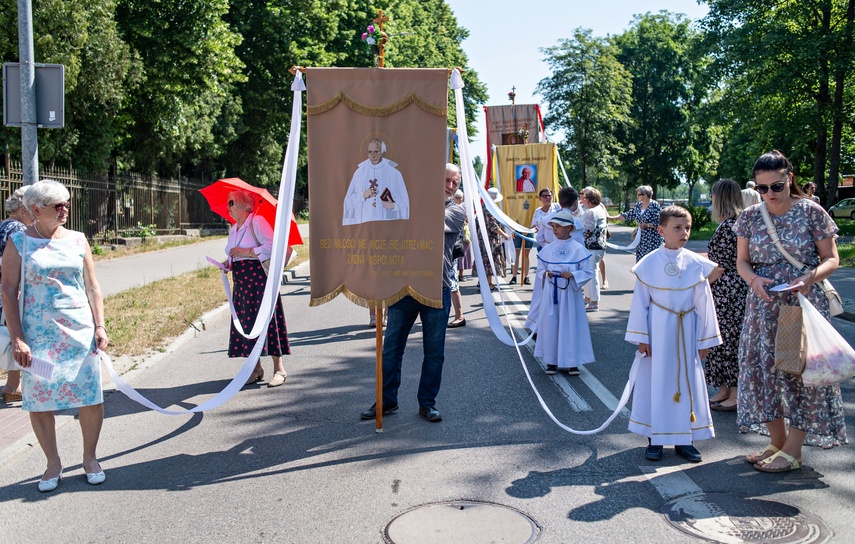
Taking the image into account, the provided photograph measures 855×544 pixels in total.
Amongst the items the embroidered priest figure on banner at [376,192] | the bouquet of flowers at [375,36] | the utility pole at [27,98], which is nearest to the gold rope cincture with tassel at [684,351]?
the embroidered priest figure on banner at [376,192]

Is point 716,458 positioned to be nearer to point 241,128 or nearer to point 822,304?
point 822,304

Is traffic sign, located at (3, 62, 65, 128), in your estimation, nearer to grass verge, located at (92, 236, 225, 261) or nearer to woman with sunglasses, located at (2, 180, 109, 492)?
woman with sunglasses, located at (2, 180, 109, 492)

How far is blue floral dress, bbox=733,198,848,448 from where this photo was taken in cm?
508

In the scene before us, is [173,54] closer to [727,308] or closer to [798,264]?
[727,308]

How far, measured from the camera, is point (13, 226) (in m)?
6.81

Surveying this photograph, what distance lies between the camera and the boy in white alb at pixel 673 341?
5426 mm

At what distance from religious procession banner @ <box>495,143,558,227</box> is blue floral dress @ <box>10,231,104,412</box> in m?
13.7

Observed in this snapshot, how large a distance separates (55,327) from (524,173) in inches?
552

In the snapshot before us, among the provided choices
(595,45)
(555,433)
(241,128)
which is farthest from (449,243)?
(595,45)

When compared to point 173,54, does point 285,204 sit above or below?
below

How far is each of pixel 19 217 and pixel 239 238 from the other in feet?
6.28

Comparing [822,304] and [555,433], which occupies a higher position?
[822,304]

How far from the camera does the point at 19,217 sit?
6566mm

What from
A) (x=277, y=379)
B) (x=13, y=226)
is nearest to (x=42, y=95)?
(x=13, y=226)
